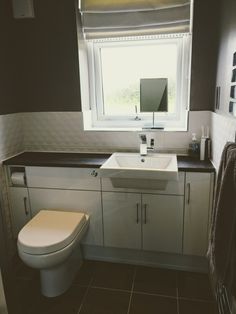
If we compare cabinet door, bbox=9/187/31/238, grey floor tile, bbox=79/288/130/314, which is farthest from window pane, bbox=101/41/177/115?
grey floor tile, bbox=79/288/130/314

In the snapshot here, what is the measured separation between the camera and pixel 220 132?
66.9 inches

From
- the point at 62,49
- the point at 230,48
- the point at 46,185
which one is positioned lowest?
the point at 46,185

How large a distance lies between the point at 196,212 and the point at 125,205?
0.52 metres

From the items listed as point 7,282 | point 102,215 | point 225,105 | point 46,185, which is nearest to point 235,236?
point 225,105

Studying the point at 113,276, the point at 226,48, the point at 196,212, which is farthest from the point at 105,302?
the point at 226,48

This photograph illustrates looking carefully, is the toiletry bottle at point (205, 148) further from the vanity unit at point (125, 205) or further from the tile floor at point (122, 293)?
the tile floor at point (122, 293)

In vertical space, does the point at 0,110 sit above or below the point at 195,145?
above

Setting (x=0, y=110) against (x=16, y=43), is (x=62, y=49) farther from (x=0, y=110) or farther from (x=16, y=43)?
(x=0, y=110)

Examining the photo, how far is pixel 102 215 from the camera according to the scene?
2.03 metres

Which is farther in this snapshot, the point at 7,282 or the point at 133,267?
the point at 133,267

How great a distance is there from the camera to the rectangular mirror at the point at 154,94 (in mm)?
2107

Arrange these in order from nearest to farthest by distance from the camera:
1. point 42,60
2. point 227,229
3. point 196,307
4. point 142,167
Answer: point 227,229
point 196,307
point 142,167
point 42,60

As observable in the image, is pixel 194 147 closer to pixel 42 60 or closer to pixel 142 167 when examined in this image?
pixel 142 167

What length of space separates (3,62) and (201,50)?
5.28ft
